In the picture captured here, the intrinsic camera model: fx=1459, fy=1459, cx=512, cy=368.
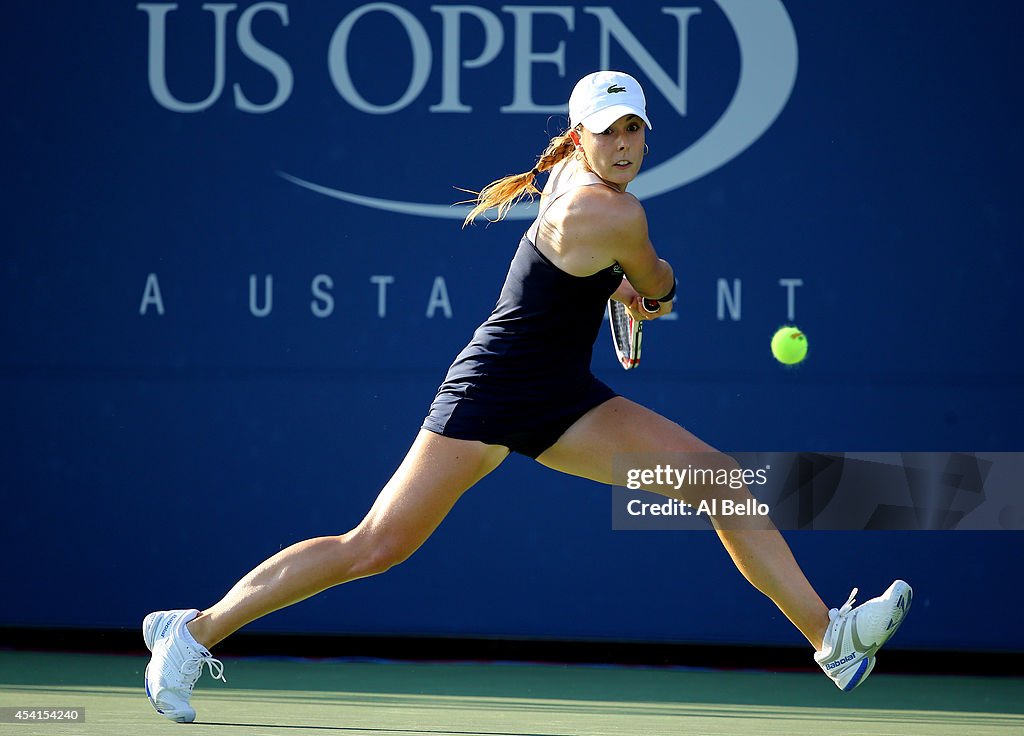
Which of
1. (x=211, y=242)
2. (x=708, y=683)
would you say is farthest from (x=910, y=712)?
(x=211, y=242)

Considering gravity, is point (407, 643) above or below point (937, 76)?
below

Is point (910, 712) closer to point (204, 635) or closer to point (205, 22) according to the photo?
point (204, 635)

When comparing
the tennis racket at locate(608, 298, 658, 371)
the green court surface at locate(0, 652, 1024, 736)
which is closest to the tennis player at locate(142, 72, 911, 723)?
the tennis racket at locate(608, 298, 658, 371)

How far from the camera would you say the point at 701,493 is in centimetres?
363

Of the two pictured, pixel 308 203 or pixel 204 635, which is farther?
pixel 308 203

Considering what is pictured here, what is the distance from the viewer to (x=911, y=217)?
17.9 feet

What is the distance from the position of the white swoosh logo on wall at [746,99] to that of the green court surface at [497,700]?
177 cm

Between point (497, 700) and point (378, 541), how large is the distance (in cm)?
140

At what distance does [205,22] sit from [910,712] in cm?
357

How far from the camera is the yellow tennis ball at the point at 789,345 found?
16.7ft

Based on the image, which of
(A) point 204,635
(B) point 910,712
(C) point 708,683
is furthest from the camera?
(C) point 708,683

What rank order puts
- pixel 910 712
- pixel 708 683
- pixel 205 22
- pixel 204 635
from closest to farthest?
pixel 204 635
pixel 910 712
pixel 708 683
pixel 205 22

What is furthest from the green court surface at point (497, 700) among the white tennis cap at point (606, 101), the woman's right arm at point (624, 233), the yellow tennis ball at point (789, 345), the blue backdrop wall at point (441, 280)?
the white tennis cap at point (606, 101)

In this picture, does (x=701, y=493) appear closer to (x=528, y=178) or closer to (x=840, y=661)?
(x=840, y=661)
